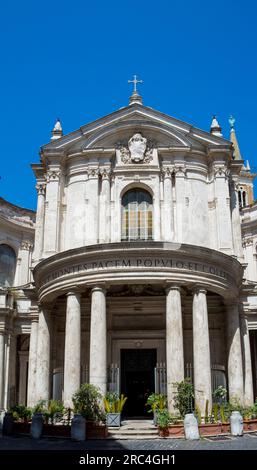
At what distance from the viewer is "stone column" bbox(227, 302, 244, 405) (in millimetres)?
27766

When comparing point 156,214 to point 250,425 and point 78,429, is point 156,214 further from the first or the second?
point 78,429

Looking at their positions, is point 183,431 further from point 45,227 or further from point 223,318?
point 45,227

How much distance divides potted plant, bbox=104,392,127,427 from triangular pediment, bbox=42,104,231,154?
1275 centimetres

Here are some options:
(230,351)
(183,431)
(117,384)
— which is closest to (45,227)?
(117,384)

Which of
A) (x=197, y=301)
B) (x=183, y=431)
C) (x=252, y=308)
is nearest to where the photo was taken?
(x=183, y=431)

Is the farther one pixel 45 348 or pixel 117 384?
pixel 45 348

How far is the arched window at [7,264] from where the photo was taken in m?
43.0

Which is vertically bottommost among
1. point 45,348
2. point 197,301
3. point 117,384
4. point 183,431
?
point 183,431

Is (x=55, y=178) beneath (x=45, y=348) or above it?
above

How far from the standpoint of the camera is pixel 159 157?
30.5 meters

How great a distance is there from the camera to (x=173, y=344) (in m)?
25.1

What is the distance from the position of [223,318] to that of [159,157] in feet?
29.2

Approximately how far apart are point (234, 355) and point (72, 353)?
7953 mm

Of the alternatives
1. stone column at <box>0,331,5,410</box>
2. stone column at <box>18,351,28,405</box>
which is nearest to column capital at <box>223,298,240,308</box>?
stone column at <box>0,331,5,410</box>
